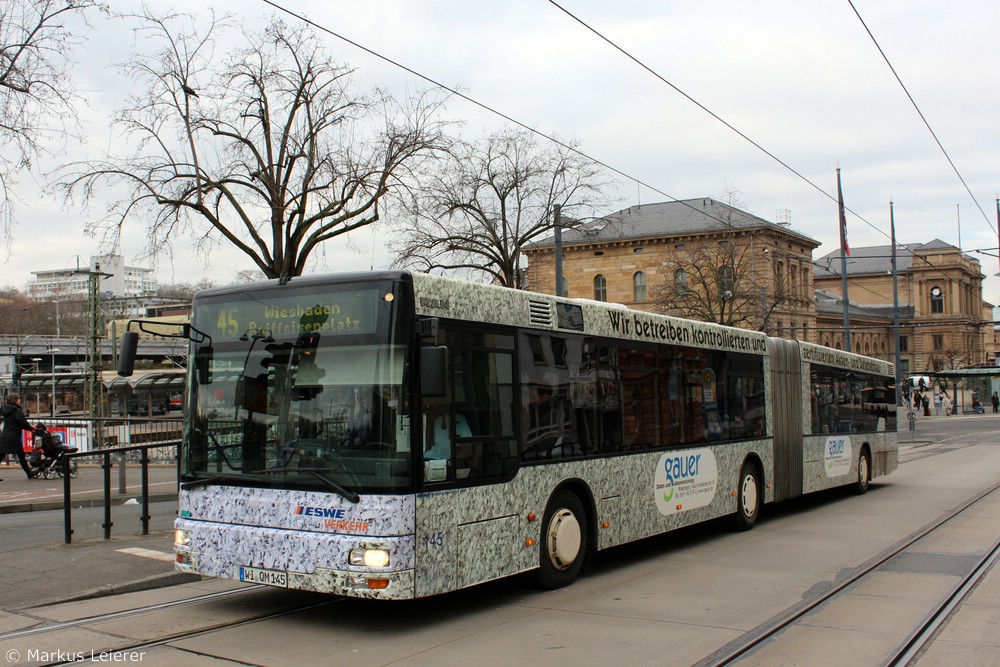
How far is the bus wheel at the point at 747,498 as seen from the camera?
1295 centimetres

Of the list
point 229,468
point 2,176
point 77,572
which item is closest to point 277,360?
point 229,468

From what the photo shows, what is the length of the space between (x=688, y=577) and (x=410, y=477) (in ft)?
12.6

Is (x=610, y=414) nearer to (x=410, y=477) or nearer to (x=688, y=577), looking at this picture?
(x=688, y=577)

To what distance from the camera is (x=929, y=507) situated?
1543 centimetres

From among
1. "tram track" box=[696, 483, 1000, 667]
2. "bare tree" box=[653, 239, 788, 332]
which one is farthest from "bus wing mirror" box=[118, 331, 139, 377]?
"bare tree" box=[653, 239, 788, 332]

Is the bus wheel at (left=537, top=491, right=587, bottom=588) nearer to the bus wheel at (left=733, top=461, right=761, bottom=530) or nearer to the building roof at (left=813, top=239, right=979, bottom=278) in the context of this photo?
the bus wheel at (left=733, top=461, right=761, bottom=530)

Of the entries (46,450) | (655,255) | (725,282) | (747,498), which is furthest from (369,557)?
(655,255)

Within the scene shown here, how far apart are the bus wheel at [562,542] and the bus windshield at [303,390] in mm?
2168

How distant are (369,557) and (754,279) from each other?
45.4 m

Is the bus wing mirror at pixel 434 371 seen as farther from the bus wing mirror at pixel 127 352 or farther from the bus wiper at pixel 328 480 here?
the bus wing mirror at pixel 127 352

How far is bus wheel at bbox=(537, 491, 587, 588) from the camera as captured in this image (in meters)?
8.80

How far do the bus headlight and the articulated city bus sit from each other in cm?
1

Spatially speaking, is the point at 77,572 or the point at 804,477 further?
the point at 804,477

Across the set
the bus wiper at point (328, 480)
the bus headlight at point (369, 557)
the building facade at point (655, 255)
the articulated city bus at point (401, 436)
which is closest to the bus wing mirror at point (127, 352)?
the articulated city bus at point (401, 436)
